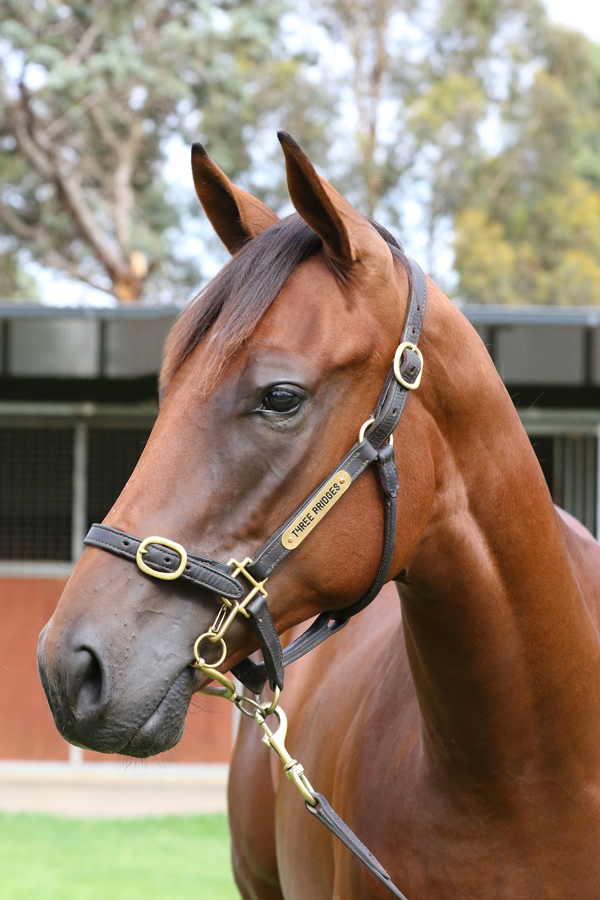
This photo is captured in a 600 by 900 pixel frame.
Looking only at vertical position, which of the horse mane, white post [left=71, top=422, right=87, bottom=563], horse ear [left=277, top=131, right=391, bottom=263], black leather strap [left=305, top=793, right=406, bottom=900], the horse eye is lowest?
white post [left=71, top=422, right=87, bottom=563]

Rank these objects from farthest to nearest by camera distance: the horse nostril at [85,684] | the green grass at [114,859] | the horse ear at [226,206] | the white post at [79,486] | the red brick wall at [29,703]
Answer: the white post at [79,486] → the red brick wall at [29,703] → the green grass at [114,859] → the horse ear at [226,206] → the horse nostril at [85,684]

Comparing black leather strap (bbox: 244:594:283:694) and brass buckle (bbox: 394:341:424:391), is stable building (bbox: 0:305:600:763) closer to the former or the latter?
brass buckle (bbox: 394:341:424:391)

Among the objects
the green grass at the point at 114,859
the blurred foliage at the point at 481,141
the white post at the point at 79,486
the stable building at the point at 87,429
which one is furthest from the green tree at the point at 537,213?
the green grass at the point at 114,859

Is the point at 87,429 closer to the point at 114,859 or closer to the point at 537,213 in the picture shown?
the point at 114,859

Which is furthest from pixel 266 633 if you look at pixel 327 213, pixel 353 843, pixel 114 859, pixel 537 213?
pixel 537 213

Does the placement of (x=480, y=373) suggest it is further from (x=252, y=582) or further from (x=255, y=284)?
(x=252, y=582)

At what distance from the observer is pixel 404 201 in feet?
72.6

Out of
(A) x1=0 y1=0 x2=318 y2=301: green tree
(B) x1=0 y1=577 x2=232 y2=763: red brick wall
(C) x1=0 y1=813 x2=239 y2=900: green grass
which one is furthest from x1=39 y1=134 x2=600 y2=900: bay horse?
(A) x1=0 y1=0 x2=318 y2=301: green tree

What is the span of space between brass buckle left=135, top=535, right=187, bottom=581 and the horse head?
0.7 inches

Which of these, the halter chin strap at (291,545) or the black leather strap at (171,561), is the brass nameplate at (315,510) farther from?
the black leather strap at (171,561)

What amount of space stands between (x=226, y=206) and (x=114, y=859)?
18.6 ft

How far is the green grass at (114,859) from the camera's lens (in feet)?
18.9

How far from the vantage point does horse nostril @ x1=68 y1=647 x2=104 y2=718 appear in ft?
4.79

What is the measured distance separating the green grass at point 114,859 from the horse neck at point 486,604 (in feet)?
14.8
